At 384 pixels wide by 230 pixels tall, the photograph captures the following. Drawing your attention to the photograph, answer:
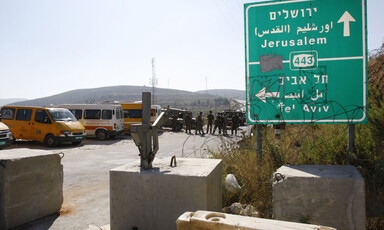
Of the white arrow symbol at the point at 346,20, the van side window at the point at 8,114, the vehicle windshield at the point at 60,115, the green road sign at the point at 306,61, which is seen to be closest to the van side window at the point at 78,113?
the vehicle windshield at the point at 60,115

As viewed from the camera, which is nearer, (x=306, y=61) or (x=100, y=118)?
(x=306, y=61)

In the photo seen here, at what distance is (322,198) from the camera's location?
2.96 m

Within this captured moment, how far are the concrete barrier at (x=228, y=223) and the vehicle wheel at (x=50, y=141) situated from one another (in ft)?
44.3

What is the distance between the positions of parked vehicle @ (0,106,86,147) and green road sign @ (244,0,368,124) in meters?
11.5

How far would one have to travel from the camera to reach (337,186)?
9.59ft

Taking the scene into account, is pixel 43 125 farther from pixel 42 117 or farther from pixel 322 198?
pixel 322 198

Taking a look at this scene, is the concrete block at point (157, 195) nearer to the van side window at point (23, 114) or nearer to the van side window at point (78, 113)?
the van side window at point (23, 114)

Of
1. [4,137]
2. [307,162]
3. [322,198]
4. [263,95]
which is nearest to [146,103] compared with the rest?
[322,198]

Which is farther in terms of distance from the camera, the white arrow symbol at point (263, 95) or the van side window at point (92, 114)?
the van side window at point (92, 114)

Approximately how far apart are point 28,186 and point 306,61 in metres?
4.75

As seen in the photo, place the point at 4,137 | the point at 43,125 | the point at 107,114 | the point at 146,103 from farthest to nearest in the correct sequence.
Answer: the point at 107,114
the point at 43,125
the point at 4,137
the point at 146,103

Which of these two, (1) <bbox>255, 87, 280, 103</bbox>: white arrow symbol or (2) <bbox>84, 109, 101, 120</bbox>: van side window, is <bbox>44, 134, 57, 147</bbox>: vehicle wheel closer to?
(2) <bbox>84, 109, 101, 120</bbox>: van side window

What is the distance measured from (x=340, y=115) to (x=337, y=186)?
2.26m

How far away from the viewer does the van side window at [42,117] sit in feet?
47.2
